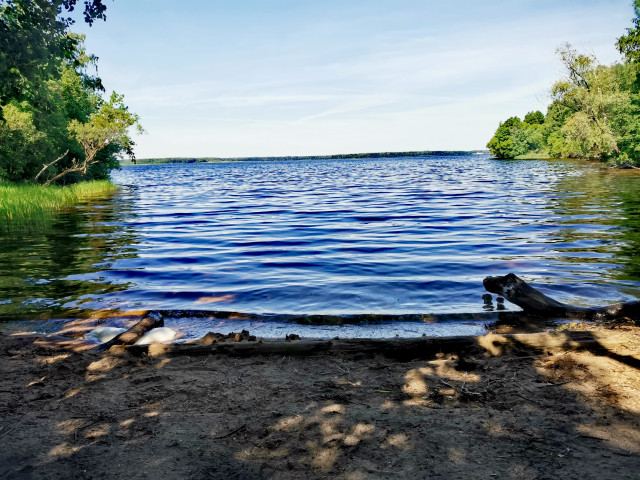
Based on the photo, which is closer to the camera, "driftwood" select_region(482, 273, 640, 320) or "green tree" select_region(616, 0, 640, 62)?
"driftwood" select_region(482, 273, 640, 320)

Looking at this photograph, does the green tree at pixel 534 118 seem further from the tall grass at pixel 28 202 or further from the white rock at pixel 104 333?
the white rock at pixel 104 333

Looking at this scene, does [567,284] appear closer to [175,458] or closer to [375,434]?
[375,434]

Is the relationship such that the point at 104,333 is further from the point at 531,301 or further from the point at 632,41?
the point at 632,41

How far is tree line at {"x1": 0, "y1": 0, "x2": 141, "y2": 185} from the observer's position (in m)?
15.5

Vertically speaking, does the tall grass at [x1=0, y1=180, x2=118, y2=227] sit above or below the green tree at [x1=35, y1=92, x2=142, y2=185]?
below

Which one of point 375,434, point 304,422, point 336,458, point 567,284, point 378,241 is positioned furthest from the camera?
point 378,241

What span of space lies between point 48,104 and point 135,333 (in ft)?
68.3

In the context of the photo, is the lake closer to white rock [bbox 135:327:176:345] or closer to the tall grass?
white rock [bbox 135:327:176:345]

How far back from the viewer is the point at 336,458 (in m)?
3.71

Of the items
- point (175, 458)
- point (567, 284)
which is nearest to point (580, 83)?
point (567, 284)

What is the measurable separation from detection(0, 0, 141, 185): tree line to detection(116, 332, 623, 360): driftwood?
1325cm

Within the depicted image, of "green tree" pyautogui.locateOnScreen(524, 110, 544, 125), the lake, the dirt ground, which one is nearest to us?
the dirt ground

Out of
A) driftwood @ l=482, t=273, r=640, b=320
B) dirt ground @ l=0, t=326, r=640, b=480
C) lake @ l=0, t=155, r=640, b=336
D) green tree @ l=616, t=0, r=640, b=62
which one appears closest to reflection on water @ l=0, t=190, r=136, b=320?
lake @ l=0, t=155, r=640, b=336

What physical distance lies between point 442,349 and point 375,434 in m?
2.25
